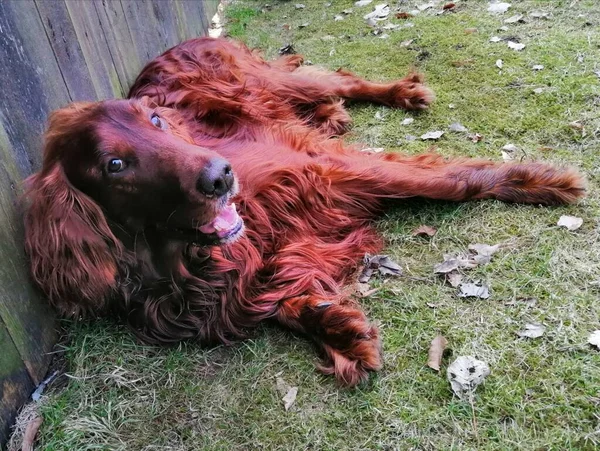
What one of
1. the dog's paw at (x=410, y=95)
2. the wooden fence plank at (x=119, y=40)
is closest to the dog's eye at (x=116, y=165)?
the wooden fence plank at (x=119, y=40)

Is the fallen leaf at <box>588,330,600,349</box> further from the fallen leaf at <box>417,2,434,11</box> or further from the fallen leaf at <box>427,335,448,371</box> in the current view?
the fallen leaf at <box>417,2,434,11</box>

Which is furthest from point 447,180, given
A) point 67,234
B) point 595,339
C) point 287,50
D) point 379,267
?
point 287,50

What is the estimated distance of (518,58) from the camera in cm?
401

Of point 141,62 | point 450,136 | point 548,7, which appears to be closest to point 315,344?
point 450,136

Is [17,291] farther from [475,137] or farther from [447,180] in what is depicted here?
[475,137]

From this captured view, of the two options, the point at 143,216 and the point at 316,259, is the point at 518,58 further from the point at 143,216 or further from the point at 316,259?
the point at 143,216

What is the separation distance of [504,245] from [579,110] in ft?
4.30

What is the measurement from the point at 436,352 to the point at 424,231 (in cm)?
75

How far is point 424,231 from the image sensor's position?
2707mm

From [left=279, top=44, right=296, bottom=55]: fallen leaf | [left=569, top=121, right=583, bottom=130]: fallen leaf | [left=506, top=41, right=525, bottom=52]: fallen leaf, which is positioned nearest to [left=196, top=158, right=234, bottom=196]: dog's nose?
[left=569, top=121, right=583, bottom=130]: fallen leaf

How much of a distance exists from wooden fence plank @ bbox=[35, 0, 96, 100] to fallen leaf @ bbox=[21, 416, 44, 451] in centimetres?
163

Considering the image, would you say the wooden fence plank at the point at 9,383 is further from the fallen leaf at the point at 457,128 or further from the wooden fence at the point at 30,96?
the fallen leaf at the point at 457,128

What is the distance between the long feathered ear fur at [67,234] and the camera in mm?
2092

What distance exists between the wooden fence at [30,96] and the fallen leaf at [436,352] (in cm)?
157
